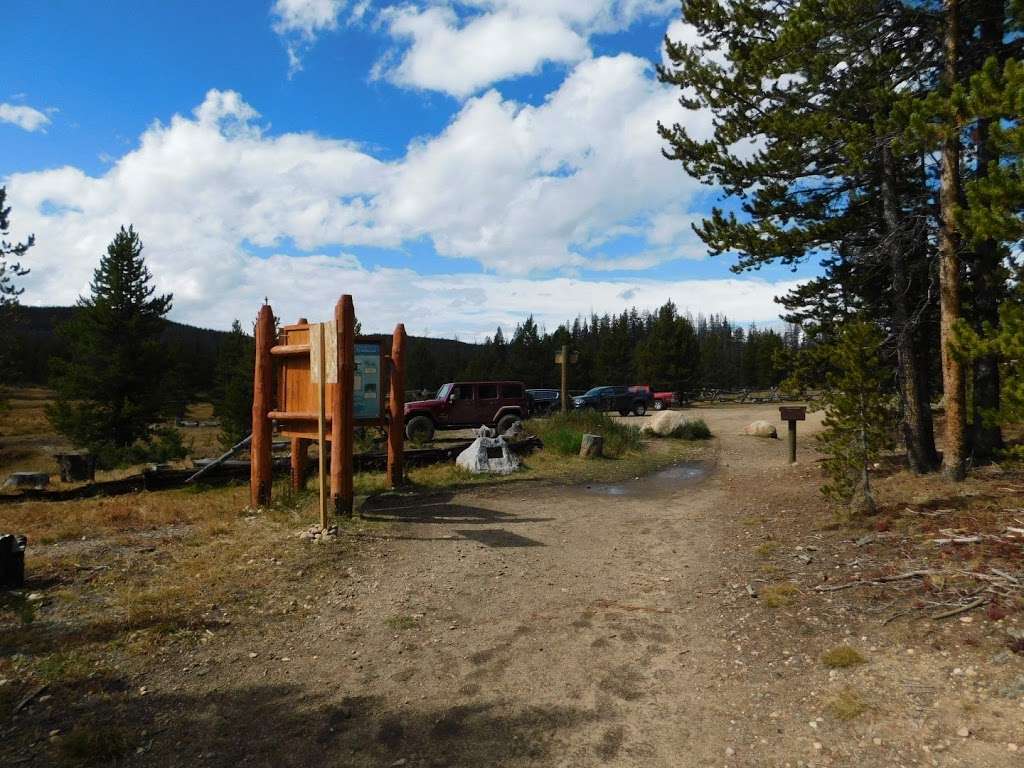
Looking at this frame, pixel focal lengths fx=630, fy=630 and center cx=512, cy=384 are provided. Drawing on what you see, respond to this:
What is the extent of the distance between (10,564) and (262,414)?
161 inches

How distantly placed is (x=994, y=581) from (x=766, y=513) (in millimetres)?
4158

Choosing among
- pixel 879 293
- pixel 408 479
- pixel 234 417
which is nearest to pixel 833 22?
pixel 879 293

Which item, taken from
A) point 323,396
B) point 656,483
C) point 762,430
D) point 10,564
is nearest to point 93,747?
point 10,564

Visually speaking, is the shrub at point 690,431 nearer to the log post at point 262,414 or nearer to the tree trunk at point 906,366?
the tree trunk at point 906,366

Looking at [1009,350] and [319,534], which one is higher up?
[1009,350]

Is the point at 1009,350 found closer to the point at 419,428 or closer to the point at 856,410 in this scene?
the point at 856,410

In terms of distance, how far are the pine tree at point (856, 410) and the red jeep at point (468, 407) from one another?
14.1m

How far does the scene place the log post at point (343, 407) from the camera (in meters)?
8.14

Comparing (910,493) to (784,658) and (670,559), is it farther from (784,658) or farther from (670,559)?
(784,658)

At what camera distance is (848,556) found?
6.28 m

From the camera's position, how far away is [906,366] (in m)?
10.4

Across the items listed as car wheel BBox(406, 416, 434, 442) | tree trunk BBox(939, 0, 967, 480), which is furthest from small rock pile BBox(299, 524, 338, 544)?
car wheel BBox(406, 416, 434, 442)

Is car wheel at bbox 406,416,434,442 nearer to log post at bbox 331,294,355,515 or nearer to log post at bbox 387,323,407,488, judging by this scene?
log post at bbox 387,323,407,488

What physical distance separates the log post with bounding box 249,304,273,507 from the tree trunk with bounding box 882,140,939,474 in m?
Answer: 9.93
